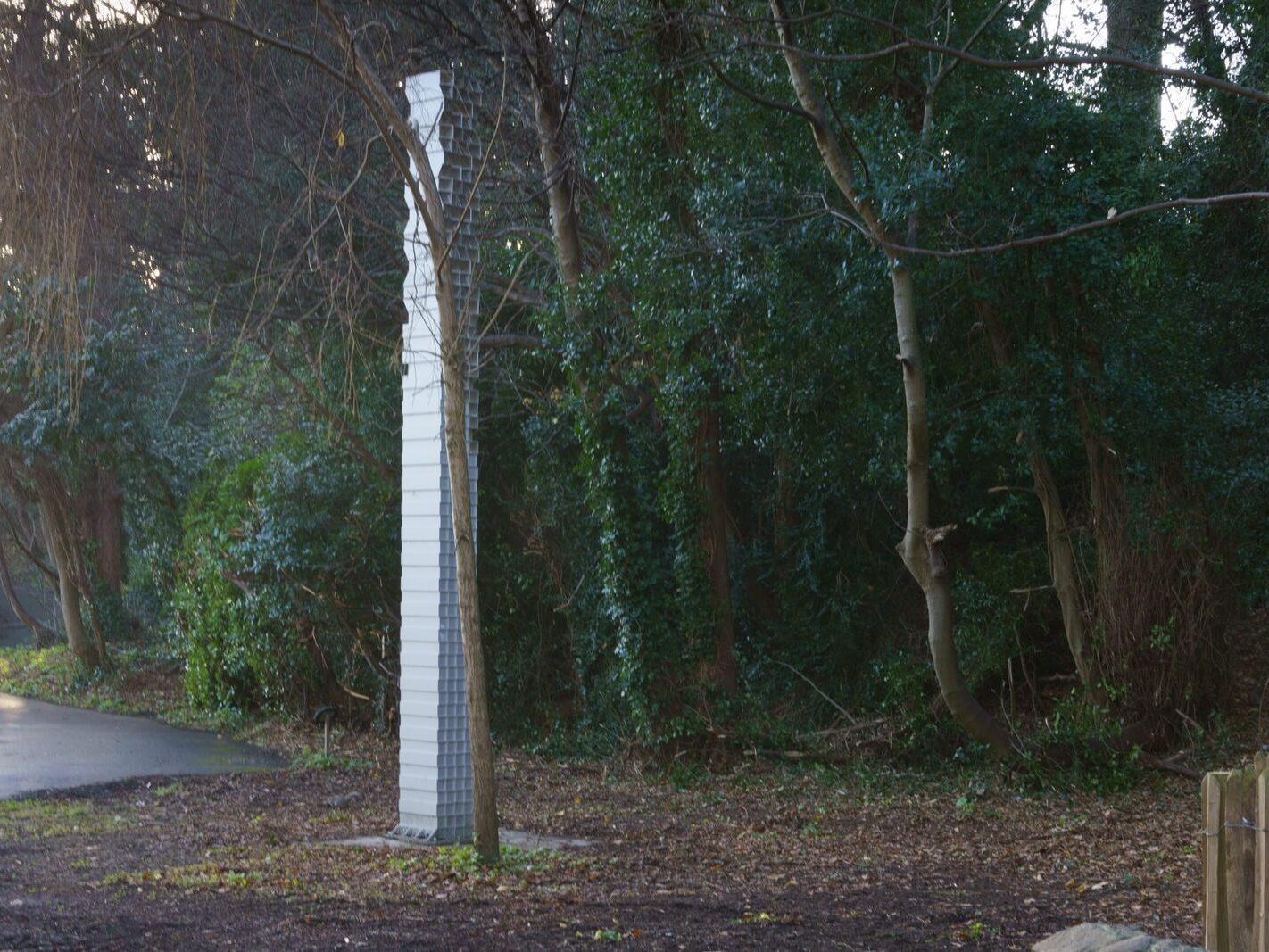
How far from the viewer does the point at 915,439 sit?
10242 mm

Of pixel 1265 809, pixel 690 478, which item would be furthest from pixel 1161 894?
pixel 690 478

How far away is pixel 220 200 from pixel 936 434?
9003 mm

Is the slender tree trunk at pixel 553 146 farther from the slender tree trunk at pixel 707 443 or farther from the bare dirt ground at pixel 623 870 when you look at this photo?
the bare dirt ground at pixel 623 870

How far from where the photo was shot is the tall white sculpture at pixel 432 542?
8688 mm

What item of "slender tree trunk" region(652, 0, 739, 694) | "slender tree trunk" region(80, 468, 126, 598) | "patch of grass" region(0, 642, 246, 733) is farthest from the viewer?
"slender tree trunk" region(80, 468, 126, 598)

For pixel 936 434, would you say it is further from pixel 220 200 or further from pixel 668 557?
pixel 220 200

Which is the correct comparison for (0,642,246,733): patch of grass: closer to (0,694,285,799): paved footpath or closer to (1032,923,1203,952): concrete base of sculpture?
(0,694,285,799): paved footpath

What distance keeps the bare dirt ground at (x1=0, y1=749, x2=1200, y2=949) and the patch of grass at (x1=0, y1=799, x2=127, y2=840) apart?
0.04 metres

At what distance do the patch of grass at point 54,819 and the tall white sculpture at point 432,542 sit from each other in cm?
274

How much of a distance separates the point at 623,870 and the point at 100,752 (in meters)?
9.37

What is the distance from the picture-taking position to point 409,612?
29.3 feet

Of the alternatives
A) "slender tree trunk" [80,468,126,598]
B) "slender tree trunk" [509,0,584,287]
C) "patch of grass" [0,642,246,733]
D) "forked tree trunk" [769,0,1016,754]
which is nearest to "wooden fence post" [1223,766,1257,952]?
"forked tree trunk" [769,0,1016,754]

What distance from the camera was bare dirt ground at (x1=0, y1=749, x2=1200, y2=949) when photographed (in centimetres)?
609

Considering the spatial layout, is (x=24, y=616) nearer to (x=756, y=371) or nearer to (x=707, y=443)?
(x=707, y=443)
